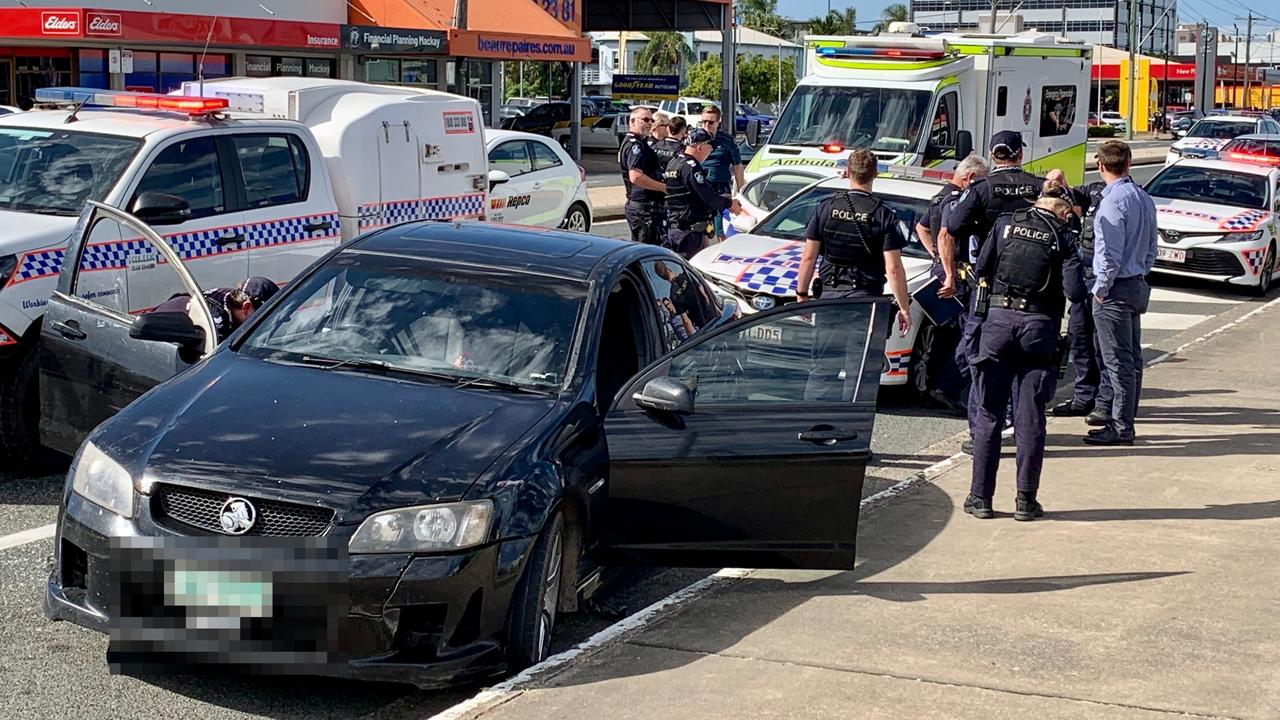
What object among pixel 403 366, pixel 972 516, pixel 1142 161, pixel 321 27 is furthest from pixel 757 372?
pixel 1142 161

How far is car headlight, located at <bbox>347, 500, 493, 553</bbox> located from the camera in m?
4.88

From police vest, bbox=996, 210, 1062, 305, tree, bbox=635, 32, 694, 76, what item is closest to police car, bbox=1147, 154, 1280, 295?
→ police vest, bbox=996, 210, 1062, 305

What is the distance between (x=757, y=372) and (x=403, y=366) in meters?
1.32

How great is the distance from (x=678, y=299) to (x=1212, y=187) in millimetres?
14206

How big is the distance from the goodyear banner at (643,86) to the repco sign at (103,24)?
25.2 metres

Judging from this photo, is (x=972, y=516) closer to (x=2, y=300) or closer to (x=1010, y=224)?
(x=1010, y=224)

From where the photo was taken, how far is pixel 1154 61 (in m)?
102

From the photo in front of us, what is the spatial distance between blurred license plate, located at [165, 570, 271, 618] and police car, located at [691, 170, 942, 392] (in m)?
5.25

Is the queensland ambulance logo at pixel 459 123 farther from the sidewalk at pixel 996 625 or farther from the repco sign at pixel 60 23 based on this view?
the repco sign at pixel 60 23

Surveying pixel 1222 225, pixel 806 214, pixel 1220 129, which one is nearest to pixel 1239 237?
pixel 1222 225

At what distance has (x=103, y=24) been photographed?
26.3m

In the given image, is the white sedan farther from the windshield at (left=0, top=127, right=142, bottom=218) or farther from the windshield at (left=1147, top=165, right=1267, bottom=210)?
the windshield at (left=0, top=127, right=142, bottom=218)

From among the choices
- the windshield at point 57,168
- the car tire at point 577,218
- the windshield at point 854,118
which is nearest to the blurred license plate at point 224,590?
the windshield at point 57,168

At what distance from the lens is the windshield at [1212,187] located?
19125mm
